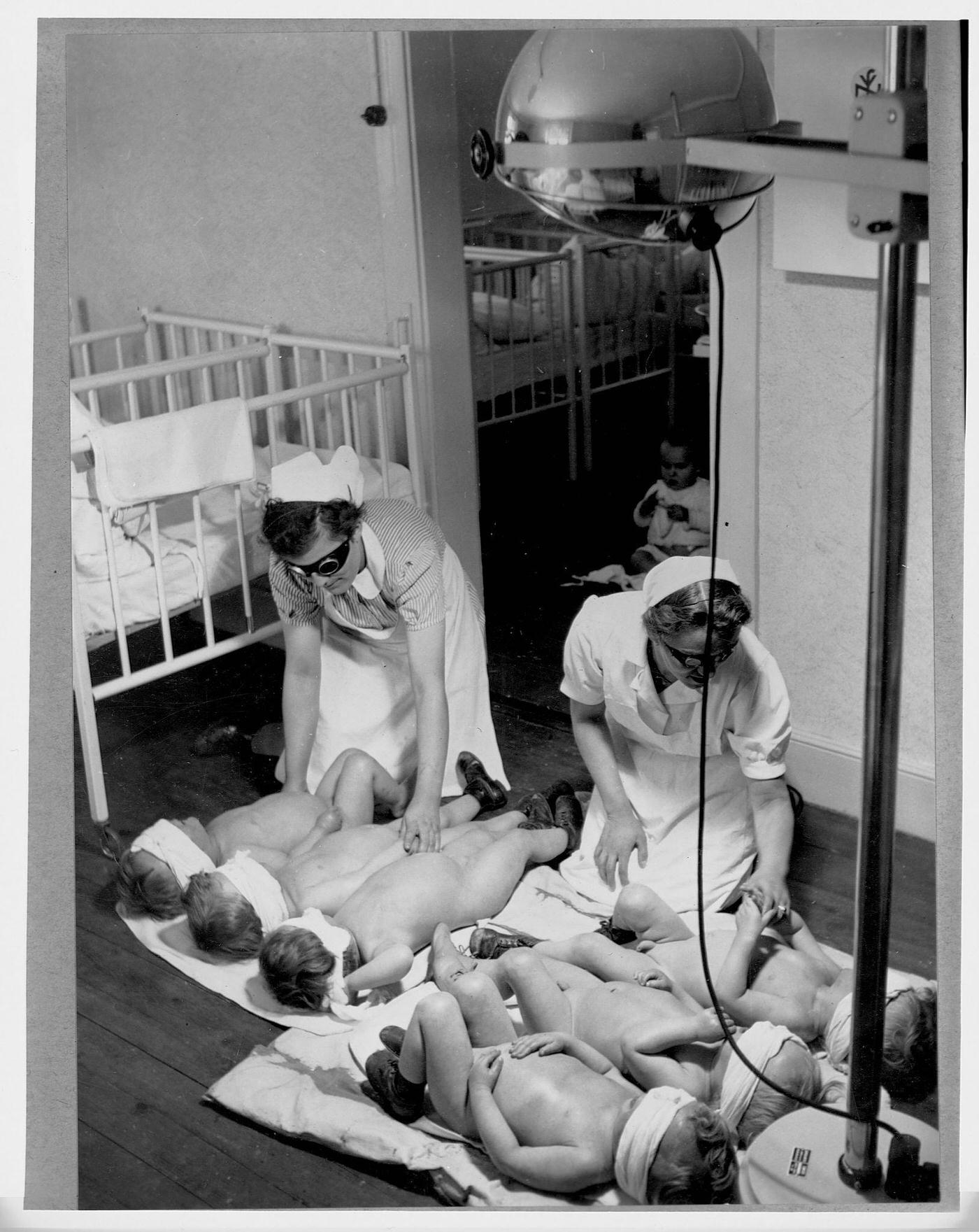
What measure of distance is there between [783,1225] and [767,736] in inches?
24.4

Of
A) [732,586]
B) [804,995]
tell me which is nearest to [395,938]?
[804,995]

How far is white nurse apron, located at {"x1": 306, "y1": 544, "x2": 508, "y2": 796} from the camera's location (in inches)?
73.7

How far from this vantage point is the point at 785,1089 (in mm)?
1726

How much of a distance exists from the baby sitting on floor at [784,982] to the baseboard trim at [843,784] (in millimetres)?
169

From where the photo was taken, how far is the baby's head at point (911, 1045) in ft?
5.72

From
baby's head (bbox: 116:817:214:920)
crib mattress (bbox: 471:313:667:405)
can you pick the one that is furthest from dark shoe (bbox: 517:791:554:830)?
crib mattress (bbox: 471:313:667:405)

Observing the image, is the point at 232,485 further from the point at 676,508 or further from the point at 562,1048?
the point at 562,1048

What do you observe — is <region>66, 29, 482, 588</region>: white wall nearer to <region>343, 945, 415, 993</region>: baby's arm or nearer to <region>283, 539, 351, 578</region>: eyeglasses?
<region>283, 539, 351, 578</region>: eyeglasses

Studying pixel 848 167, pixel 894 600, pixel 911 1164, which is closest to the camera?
pixel 848 167

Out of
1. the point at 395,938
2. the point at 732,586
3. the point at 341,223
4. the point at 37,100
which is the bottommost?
the point at 395,938

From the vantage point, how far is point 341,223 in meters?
1.82

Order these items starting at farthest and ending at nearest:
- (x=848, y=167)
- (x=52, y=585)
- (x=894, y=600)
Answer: (x=52, y=585) < (x=894, y=600) < (x=848, y=167)

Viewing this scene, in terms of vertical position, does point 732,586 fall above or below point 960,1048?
above

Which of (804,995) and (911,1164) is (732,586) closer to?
(804,995)
